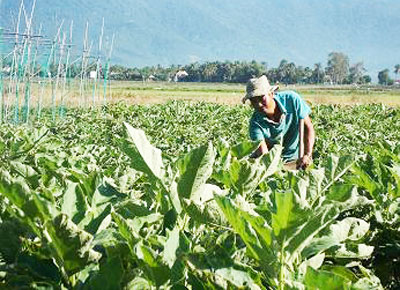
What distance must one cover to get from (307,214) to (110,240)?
1.42 feet

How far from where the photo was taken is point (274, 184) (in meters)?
2.48

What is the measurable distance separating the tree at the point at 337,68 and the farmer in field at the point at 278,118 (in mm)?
134981

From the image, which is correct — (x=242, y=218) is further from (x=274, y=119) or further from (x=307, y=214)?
(x=274, y=119)

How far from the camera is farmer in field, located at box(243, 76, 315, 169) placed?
17.2ft

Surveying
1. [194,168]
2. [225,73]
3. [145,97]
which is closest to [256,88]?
[194,168]

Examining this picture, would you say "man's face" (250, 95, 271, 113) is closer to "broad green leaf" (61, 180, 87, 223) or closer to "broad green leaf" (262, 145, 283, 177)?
"broad green leaf" (262, 145, 283, 177)

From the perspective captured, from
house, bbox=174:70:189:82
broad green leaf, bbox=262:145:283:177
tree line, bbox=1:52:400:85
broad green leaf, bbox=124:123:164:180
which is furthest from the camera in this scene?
tree line, bbox=1:52:400:85

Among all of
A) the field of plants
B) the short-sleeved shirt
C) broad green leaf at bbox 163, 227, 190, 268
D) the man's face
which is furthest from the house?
broad green leaf at bbox 163, 227, 190, 268

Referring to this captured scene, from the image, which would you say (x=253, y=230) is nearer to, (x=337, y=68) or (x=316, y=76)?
(x=316, y=76)

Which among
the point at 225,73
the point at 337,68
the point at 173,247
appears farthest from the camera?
the point at 337,68

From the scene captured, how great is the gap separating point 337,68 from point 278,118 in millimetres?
144962

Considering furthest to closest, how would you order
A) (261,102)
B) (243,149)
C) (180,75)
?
(180,75)
(261,102)
(243,149)

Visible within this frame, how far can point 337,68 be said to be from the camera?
147m

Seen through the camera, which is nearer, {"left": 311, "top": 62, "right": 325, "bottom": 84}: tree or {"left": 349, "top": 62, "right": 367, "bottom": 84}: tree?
{"left": 311, "top": 62, "right": 325, "bottom": 84}: tree
